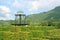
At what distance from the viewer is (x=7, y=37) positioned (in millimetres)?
50688

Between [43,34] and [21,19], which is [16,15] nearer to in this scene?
[21,19]

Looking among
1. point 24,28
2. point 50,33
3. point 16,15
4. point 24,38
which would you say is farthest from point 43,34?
point 16,15

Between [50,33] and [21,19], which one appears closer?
[50,33]

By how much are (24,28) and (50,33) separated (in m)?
8.55

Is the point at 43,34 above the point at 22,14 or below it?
below

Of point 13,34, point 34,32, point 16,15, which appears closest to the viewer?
point 13,34

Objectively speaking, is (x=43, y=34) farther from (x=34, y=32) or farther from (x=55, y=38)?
(x=55, y=38)

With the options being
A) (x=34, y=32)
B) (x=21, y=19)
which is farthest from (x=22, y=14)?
(x=34, y=32)

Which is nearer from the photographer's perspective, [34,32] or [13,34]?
[13,34]

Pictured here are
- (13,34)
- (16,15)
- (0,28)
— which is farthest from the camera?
(16,15)

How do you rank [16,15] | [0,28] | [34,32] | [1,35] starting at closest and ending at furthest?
[1,35]
[34,32]
[0,28]
[16,15]

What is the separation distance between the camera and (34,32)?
6000cm

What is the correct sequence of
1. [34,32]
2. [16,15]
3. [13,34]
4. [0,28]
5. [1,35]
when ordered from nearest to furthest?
[13,34] → [1,35] → [34,32] → [0,28] → [16,15]

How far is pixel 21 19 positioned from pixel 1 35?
45719mm
